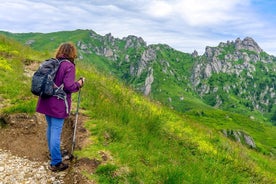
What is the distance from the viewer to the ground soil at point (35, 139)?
299 inches

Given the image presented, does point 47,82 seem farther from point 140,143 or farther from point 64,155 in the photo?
point 140,143

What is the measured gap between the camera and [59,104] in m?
7.44

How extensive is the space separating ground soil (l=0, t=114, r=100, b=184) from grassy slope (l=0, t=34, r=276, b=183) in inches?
10.9

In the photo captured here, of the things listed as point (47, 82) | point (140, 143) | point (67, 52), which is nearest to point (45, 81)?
point (47, 82)

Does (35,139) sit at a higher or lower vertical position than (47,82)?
lower

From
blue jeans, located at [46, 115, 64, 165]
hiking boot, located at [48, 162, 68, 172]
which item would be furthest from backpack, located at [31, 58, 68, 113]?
hiking boot, located at [48, 162, 68, 172]

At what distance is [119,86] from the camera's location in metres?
16.1

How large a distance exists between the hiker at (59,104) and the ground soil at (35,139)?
539 millimetres

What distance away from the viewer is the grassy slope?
7.60m

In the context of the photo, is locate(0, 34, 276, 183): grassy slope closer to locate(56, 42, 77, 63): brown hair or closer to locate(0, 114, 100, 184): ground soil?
locate(0, 114, 100, 184): ground soil

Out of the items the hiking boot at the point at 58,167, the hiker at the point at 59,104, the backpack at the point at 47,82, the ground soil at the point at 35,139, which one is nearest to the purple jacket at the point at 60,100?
the hiker at the point at 59,104

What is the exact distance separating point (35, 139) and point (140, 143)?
331 centimetres

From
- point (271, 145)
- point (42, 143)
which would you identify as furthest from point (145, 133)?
point (271, 145)

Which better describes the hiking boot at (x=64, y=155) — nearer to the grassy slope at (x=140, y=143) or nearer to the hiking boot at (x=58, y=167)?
the grassy slope at (x=140, y=143)
